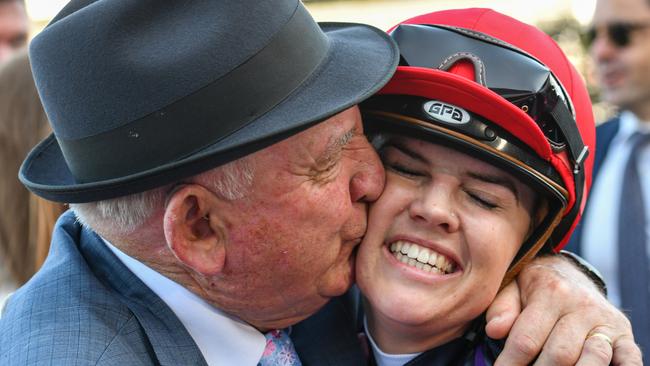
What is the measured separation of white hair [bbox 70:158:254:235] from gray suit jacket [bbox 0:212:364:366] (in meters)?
0.21

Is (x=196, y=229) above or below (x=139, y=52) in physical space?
below

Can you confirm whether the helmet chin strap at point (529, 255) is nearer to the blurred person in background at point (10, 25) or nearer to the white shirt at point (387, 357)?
the white shirt at point (387, 357)

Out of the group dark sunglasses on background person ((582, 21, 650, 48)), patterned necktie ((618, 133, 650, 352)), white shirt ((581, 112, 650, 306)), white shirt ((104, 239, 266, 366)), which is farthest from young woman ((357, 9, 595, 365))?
dark sunglasses on background person ((582, 21, 650, 48))

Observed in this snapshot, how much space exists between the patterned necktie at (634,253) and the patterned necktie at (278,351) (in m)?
2.09

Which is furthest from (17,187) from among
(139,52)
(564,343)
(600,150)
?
(600,150)

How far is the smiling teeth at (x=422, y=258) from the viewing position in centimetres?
235

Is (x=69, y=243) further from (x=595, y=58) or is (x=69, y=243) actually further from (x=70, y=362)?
(x=595, y=58)

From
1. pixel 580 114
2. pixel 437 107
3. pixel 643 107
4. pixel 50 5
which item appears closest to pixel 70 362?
pixel 437 107

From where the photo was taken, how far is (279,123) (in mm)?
1999

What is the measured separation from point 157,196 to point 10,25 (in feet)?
14.3

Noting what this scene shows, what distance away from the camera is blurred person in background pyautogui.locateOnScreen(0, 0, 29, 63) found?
5727 millimetres

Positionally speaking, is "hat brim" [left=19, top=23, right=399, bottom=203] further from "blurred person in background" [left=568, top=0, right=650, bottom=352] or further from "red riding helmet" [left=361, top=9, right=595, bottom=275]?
"blurred person in background" [left=568, top=0, right=650, bottom=352]

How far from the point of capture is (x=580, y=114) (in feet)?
8.19

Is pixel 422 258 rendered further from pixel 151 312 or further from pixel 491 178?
pixel 151 312
